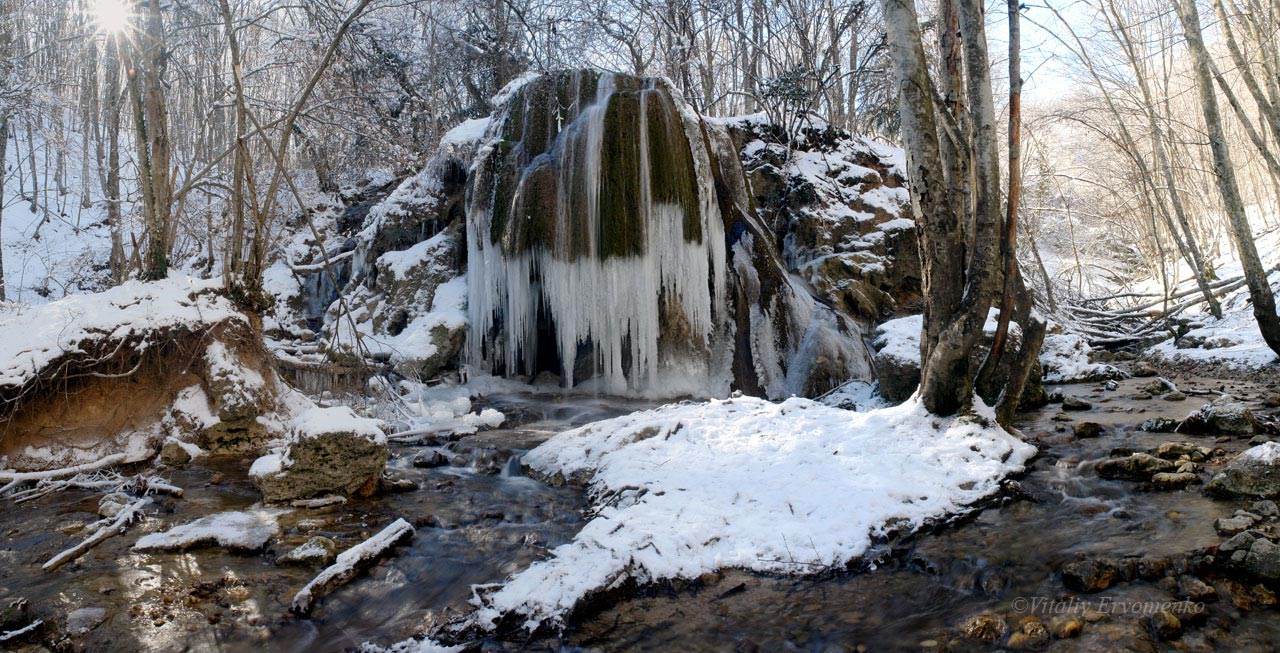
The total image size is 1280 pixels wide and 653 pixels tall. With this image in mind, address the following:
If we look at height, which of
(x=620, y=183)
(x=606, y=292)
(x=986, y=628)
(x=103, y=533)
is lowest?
(x=986, y=628)

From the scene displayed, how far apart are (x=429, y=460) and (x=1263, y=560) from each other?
5.57 m

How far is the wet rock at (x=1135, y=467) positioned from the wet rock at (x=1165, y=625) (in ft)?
6.69

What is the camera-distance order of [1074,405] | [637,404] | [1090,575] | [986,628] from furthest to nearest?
[637,404] → [1074,405] → [1090,575] → [986,628]

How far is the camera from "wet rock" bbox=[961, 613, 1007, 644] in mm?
2711

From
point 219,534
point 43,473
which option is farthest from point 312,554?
point 43,473

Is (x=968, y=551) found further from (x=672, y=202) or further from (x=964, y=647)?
(x=672, y=202)

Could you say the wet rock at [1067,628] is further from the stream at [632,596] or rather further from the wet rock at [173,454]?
the wet rock at [173,454]

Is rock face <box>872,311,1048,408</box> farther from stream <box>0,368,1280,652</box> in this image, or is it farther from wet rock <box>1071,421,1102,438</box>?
stream <box>0,368,1280,652</box>

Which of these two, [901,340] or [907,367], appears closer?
[907,367]

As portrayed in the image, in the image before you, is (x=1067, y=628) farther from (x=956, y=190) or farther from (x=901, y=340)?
(x=901, y=340)

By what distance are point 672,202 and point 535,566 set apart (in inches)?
283

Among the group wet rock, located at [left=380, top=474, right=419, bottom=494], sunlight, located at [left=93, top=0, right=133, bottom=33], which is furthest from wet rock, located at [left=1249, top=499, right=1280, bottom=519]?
sunlight, located at [left=93, top=0, right=133, bottom=33]

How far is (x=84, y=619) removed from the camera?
2.92 metres

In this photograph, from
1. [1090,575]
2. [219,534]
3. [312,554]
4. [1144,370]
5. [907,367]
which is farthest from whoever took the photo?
[1144,370]
